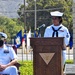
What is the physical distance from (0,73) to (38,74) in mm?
773

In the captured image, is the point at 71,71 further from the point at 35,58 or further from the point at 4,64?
the point at 4,64

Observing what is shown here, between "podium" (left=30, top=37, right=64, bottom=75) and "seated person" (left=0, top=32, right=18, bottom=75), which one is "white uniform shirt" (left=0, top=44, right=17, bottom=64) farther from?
"podium" (left=30, top=37, right=64, bottom=75)

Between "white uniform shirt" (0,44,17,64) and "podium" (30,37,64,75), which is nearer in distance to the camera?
"podium" (30,37,64,75)

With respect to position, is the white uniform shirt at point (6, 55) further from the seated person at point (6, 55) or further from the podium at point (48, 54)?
the podium at point (48, 54)

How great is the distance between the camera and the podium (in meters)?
7.22

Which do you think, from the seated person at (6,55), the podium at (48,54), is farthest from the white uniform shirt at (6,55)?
the podium at (48,54)

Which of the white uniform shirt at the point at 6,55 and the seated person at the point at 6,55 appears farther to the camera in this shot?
the white uniform shirt at the point at 6,55

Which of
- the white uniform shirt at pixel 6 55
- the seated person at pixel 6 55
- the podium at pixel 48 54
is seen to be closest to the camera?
the podium at pixel 48 54

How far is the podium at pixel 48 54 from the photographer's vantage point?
7.22m

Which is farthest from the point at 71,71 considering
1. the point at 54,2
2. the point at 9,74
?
the point at 54,2

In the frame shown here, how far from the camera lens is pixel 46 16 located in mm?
55875

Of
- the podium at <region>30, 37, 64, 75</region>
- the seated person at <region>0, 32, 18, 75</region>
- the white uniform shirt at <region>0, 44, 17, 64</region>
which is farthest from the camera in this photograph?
the white uniform shirt at <region>0, 44, 17, 64</region>

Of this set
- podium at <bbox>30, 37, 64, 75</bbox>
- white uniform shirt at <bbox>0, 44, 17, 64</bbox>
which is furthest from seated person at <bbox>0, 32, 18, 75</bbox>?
podium at <bbox>30, 37, 64, 75</bbox>

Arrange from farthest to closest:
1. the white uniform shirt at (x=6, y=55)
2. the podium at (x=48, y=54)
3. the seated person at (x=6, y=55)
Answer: the white uniform shirt at (x=6, y=55) → the seated person at (x=6, y=55) → the podium at (x=48, y=54)
